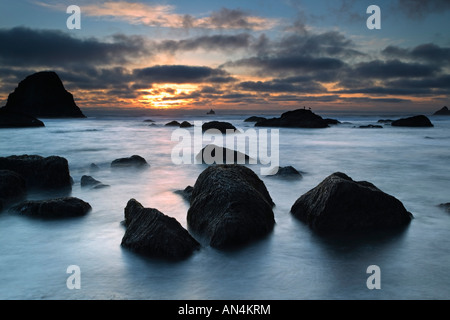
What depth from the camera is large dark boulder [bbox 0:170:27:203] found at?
6992mm

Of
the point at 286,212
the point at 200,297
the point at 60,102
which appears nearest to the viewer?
the point at 200,297

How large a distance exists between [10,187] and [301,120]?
124 feet

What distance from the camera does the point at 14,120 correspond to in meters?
41.5

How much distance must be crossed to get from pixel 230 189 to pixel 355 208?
192 centimetres

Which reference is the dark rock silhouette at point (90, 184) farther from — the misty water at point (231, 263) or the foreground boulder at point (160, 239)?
the foreground boulder at point (160, 239)

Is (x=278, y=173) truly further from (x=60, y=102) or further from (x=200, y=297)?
(x=60, y=102)

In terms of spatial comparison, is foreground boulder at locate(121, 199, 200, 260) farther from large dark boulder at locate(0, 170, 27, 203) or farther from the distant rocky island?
the distant rocky island

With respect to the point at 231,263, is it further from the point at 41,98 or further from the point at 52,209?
the point at 41,98

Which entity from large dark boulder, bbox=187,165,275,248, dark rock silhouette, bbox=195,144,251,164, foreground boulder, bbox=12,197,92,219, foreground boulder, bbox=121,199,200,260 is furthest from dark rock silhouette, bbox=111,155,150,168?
foreground boulder, bbox=121,199,200,260

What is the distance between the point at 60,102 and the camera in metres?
92.8

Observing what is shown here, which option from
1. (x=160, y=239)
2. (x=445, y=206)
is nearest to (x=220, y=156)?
(x=445, y=206)

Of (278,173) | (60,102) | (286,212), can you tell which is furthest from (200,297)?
(60,102)

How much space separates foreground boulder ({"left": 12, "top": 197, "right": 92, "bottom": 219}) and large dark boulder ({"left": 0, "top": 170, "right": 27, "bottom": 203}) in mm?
1028
